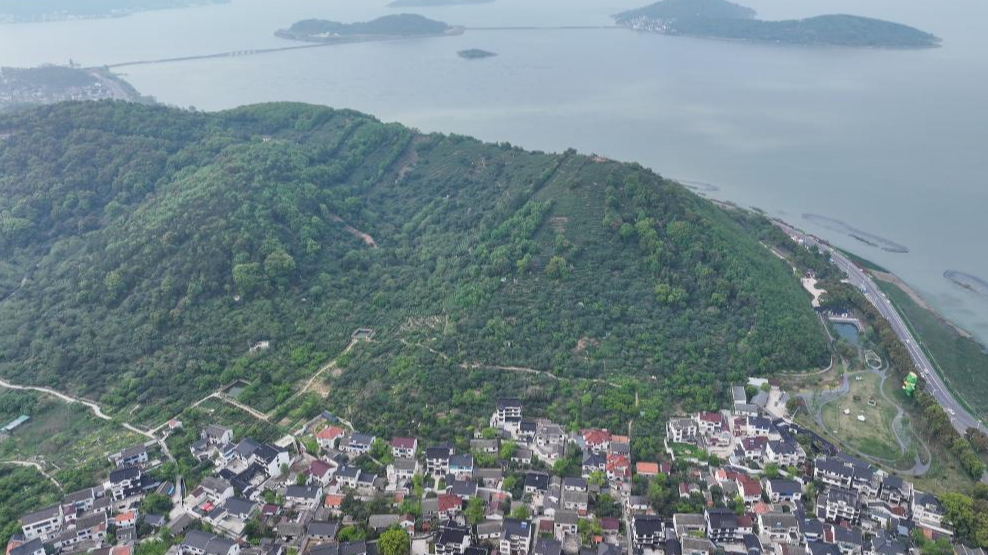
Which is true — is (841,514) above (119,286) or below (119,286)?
below

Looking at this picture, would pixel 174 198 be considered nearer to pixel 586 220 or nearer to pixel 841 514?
pixel 586 220

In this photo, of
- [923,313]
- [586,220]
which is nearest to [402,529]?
[586,220]

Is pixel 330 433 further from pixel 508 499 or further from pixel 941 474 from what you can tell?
pixel 941 474

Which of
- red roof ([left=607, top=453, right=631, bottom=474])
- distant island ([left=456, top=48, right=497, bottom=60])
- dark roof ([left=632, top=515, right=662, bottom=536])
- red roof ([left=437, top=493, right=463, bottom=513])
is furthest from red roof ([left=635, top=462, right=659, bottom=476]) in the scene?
distant island ([left=456, top=48, right=497, bottom=60])

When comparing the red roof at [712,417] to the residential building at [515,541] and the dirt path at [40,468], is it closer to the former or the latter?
the residential building at [515,541]

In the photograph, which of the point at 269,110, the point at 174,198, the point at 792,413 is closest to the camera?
the point at 792,413

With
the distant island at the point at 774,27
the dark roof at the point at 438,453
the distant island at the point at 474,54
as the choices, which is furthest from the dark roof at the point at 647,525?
the distant island at the point at 774,27

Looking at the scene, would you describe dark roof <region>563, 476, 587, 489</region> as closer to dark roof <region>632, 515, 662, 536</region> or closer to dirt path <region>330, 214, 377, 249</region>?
dark roof <region>632, 515, 662, 536</region>

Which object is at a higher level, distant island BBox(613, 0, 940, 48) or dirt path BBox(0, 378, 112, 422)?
distant island BBox(613, 0, 940, 48)
